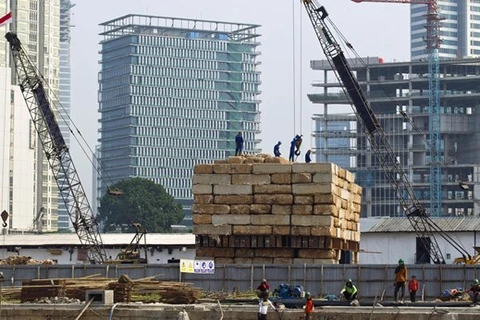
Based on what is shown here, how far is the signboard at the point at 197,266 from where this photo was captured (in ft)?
142

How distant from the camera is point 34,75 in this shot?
78938 mm

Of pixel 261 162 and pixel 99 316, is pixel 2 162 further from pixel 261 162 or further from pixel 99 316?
pixel 99 316

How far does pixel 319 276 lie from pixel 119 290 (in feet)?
34.6

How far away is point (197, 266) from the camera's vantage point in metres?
43.4

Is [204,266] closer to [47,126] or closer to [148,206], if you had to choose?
[47,126]

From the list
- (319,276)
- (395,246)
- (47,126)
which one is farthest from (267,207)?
(47,126)

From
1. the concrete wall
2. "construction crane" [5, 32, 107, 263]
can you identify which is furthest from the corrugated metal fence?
"construction crane" [5, 32, 107, 263]

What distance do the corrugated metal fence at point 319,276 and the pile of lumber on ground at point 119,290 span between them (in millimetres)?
6941

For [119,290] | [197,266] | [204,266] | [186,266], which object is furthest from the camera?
[204,266]

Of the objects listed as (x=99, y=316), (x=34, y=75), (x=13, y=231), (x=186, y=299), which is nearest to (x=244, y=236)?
(x=186, y=299)

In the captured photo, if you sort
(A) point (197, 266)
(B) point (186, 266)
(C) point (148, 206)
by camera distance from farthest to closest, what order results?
(C) point (148, 206), (A) point (197, 266), (B) point (186, 266)

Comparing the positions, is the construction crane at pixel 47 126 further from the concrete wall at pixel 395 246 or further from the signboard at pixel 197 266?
the signboard at pixel 197 266

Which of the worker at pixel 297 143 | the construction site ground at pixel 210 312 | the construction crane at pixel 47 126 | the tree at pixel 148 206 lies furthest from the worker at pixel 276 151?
the tree at pixel 148 206

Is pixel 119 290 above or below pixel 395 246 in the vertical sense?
below
